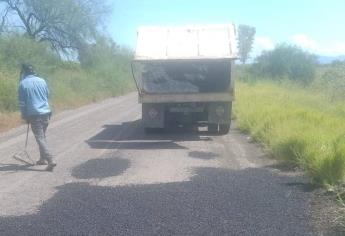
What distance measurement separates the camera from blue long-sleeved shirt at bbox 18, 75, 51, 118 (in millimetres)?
9297

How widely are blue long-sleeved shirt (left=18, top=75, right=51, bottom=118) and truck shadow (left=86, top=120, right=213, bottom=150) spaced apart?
8.94 ft

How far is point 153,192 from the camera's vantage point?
291 inches

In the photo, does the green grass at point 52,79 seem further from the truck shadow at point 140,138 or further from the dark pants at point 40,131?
the dark pants at point 40,131

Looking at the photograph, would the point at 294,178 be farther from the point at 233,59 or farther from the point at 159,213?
the point at 233,59

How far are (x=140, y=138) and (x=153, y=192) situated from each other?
597cm

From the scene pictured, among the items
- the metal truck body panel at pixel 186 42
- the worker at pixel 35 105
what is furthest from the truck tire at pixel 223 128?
the worker at pixel 35 105

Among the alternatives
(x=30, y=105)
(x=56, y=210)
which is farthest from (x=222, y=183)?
(x=30, y=105)

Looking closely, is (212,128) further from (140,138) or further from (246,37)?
(246,37)

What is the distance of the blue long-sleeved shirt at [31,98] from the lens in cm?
930

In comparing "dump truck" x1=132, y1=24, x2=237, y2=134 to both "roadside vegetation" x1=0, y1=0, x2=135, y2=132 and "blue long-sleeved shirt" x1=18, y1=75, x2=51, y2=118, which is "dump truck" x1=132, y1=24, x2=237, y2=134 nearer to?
"blue long-sleeved shirt" x1=18, y1=75, x2=51, y2=118

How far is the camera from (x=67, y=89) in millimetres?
29156

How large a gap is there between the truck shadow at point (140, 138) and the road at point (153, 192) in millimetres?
70

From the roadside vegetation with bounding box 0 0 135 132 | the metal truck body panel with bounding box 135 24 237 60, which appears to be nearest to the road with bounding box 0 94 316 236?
the metal truck body panel with bounding box 135 24 237 60

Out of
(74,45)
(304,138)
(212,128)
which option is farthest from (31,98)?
(74,45)
